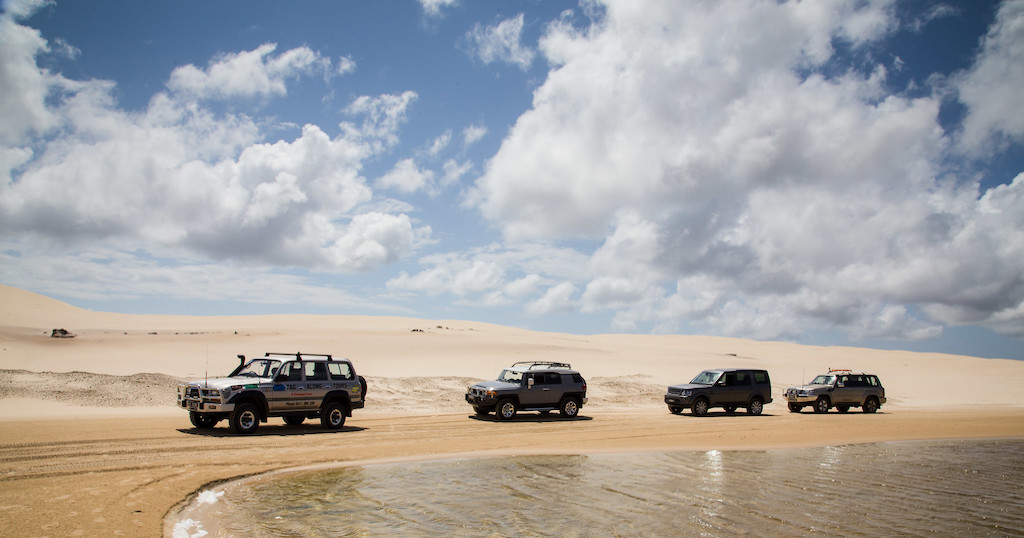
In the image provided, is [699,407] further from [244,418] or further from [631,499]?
[244,418]

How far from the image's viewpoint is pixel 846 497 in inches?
420

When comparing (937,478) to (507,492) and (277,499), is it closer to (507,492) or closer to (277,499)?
(507,492)

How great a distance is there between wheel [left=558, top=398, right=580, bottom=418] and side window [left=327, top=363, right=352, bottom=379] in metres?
7.57

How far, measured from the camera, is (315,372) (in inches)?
722

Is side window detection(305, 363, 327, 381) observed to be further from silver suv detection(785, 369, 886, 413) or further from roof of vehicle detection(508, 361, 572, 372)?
silver suv detection(785, 369, 886, 413)

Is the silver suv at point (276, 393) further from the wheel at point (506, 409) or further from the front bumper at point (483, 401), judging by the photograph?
the wheel at point (506, 409)

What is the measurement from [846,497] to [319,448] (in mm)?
10870

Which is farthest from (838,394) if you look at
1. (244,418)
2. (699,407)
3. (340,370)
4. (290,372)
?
(244,418)

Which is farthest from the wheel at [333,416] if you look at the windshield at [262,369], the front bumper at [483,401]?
the front bumper at [483,401]

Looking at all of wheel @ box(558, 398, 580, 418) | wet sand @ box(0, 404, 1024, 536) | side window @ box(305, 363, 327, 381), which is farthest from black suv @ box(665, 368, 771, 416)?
side window @ box(305, 363, 327, 381)

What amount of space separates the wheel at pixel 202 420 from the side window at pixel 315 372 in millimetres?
2682

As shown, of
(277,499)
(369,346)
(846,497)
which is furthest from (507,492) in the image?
(369,346)

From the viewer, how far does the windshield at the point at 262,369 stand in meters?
17.6

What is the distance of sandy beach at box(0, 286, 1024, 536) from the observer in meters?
10.2
